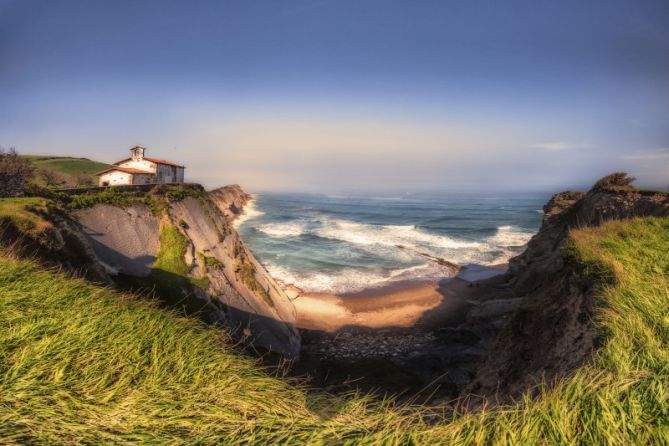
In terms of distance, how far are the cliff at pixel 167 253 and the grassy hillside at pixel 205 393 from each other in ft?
20.5

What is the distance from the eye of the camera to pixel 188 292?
14.0 meters

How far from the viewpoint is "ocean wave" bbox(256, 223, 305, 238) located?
2094 inches

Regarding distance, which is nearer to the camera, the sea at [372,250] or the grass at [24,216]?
the grass at [24,216]

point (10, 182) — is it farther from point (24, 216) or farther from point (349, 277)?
point (349, 277)

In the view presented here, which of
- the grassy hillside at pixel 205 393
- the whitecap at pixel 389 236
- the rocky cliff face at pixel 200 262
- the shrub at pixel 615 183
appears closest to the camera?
the grassy hillside at pixel 205 393

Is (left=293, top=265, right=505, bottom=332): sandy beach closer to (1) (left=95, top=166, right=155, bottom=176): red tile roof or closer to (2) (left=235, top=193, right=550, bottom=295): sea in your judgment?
(2) (left=235, top=193, right=550, bottom=295): sea

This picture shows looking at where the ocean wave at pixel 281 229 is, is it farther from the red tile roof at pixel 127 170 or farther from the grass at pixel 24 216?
the grass at pixel 24 216

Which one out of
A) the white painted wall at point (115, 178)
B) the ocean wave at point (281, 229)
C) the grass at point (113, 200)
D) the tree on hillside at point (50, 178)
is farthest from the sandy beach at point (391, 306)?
the tree on hillside at point (50, 178)

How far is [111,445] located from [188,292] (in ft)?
40.8

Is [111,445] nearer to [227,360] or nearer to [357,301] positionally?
[227,360]

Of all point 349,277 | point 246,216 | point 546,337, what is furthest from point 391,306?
point 246,216

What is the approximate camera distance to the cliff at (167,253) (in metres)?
10.4

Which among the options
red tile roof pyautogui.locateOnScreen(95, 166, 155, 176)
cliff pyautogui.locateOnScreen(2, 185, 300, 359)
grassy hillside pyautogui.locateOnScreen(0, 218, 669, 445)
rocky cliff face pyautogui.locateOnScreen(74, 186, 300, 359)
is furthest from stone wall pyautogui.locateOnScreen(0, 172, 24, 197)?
red tile roof pyautogui.locateOnScreen(95, 166, 155, 176)

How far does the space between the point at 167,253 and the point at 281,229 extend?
142ft
